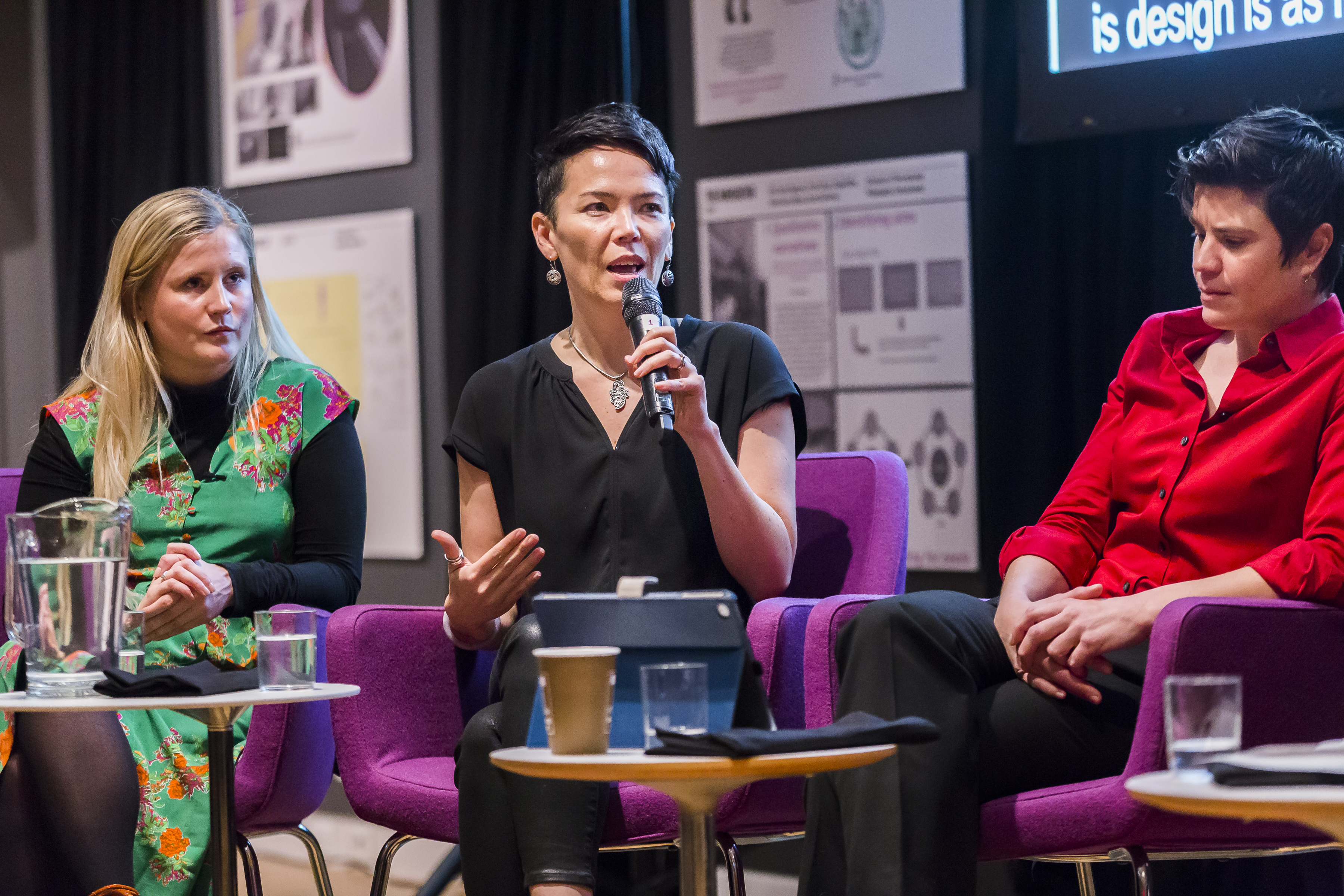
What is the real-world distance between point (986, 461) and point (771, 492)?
1046 mm

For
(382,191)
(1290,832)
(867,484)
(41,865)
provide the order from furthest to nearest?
(382,191)
(867,484)
(41,865)
(1290,832)

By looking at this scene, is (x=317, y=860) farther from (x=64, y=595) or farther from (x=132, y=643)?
(x=64, y=595)

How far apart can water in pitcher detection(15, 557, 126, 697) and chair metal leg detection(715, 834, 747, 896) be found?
919 mm

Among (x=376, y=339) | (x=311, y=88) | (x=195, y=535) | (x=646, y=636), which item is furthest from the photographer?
(x=311, y=88)

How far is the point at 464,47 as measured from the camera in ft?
13.6

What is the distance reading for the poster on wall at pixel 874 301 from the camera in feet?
10.9

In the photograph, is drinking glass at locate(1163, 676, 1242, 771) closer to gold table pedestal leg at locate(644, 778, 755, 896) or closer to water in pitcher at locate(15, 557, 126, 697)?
gold table pedestal leg at locate(644, 778, 755, 896)

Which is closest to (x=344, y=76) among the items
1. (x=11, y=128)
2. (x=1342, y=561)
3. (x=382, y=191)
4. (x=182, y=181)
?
(x=382, y=191)

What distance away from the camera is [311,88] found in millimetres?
4605

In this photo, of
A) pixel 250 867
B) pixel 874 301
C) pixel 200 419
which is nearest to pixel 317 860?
pixel 250 867

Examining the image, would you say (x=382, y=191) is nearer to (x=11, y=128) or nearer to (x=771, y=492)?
(x=11, y=128)

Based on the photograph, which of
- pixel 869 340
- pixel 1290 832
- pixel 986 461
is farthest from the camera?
pixel 869 340

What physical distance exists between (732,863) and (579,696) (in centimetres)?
84

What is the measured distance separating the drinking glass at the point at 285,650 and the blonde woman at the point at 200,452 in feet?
1.51
